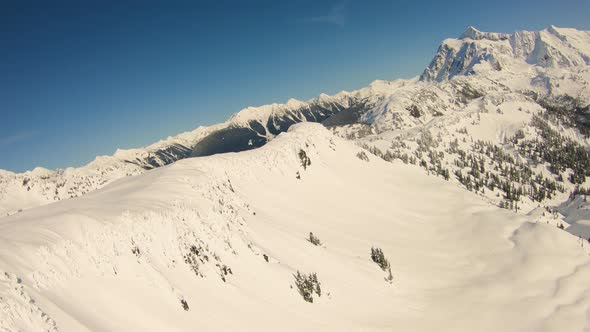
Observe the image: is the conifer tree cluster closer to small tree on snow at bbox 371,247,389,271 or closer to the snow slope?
the snow slope

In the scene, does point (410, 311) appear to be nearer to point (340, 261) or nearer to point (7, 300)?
point (340, 261)

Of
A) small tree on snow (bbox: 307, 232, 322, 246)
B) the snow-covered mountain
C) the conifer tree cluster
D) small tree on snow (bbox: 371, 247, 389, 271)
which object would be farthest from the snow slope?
small tree on snow (bbox: 371, 247, 389, 271)

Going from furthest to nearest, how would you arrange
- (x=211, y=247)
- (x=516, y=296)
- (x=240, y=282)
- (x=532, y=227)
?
1. (x=532, y=227)
2. (x=516, y=296)
3. (x=211, y=247)
4. (x=240, y=282)

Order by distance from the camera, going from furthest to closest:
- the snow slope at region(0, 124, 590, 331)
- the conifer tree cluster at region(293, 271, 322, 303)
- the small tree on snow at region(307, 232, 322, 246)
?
the small tree on snow at region(307, 232, 322, 246) → the conifer tree cluster at region(293, 271, 322, 303) → the snow slope at region(0, 124, 590, 331)

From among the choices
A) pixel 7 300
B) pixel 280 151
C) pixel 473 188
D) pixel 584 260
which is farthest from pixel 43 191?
pixel 473 188

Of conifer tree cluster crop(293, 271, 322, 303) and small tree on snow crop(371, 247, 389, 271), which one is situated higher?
small tree on snow crop(371, 247, 389, 271)

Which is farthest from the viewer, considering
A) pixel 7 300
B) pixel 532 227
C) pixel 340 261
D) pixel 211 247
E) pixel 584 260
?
pixel 532 227

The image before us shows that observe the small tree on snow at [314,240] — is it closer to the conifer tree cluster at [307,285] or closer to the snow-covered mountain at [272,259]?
the snow-covered mountain at [272,259]

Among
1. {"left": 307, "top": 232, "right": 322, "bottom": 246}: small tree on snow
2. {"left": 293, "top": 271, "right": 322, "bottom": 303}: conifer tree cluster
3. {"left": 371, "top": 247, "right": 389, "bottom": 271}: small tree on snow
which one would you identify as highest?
{"left": 307, "top": 232, "right": 322, "bottom": 246}: small tree on snow
